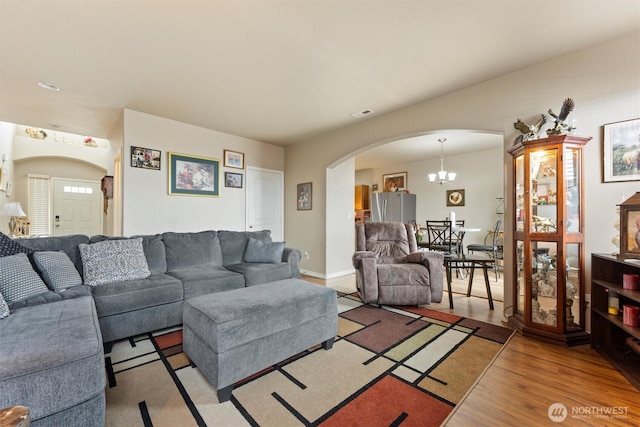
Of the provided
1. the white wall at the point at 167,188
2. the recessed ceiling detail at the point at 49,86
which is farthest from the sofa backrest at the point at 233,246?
the recessed ceiling detail at the point at 49,86

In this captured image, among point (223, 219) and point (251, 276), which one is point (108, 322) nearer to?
point (251, 276)

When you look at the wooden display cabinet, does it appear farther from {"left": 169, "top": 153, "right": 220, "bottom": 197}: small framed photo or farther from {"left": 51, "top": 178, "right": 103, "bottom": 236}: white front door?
{"left": 51, "top": 178, "right": 103, "bottom": 236}: white front door

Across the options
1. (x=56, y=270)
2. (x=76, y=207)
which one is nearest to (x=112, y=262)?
(x=56, y=270)

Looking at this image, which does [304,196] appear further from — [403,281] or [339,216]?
[403,281]

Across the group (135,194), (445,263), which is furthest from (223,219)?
(445,263)

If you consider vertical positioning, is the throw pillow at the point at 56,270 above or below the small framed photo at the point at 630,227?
below

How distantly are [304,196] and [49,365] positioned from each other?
416 cm

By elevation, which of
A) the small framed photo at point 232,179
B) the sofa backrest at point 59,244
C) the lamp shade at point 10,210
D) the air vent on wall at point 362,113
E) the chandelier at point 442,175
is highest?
the air vent on wall at point 362,113

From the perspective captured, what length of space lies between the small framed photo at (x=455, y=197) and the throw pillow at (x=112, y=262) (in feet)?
20.3

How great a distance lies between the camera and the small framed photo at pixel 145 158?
144 inches

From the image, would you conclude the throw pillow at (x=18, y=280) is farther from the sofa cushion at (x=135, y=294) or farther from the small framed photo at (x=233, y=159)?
the small framed photo at (x=233, y=159)

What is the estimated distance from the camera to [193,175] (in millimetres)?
4238

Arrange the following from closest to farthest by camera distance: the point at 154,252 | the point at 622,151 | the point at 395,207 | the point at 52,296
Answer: the point at 52,296 < the point at 622,151 < the point at 154,252 < the point at 395,207

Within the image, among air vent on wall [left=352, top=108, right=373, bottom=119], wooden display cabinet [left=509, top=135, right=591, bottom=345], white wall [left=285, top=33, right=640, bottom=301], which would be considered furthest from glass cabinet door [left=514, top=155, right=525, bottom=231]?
air vent on wall [left=352, top=108, right=373, bottom=119]
